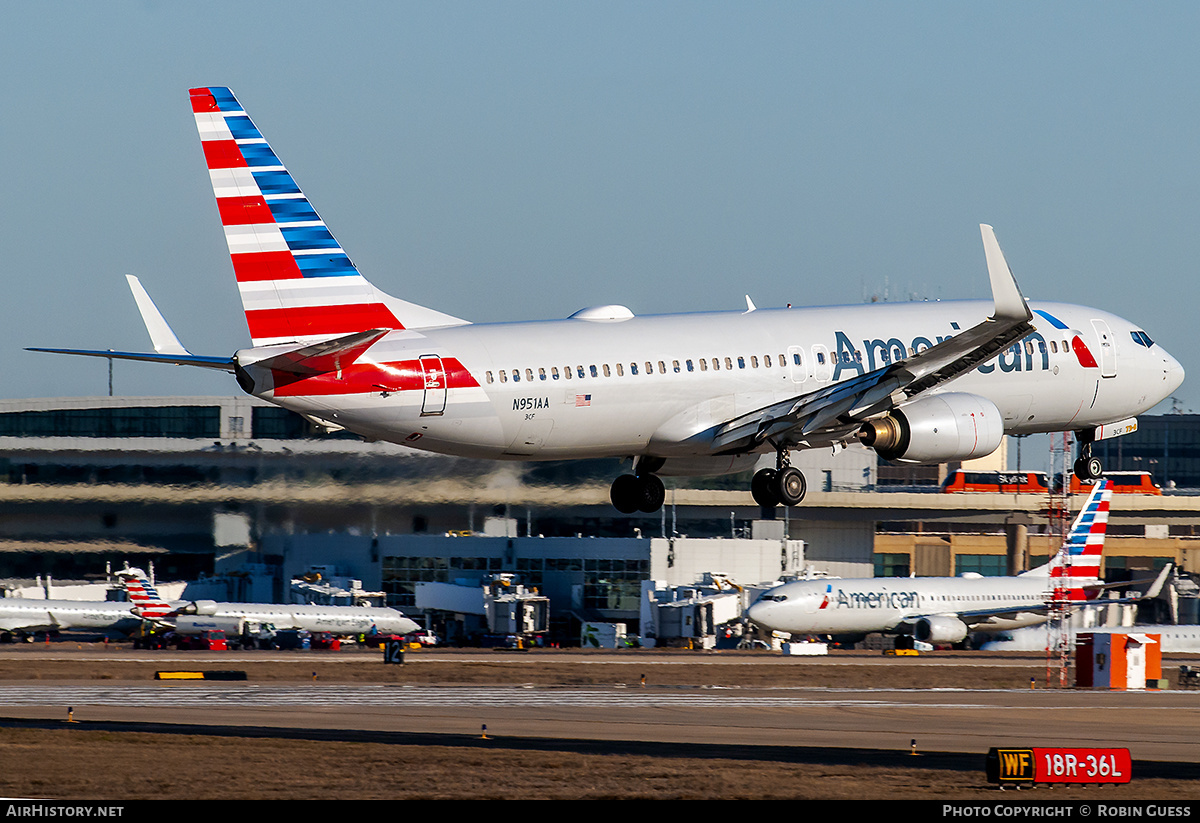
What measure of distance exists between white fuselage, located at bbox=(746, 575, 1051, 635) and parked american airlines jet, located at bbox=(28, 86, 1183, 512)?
107 ft

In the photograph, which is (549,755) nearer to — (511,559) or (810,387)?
(810,387)

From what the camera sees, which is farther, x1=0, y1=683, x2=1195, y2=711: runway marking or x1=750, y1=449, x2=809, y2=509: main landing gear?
x1=0, y1=683, x2=1195, y2=711: runway marking

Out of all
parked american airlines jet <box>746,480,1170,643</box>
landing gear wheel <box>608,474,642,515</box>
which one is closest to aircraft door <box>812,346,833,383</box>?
landing gear wheel <box>608,474,642,515</box>

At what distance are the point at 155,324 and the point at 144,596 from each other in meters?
43.8

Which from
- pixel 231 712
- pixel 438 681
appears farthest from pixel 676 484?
pixel 231 712

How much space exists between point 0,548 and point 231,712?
24599 millimetres

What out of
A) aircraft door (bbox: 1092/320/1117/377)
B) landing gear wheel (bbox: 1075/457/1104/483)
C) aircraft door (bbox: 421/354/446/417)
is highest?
aircraft door (bbox: 1092/320/1117/377)

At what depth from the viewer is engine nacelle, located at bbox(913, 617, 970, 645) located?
76.2 meters

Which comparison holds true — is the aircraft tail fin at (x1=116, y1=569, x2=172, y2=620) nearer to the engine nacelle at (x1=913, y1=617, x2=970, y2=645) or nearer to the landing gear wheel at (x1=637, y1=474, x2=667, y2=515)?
the engine nacelle at (x1=913, y1=617, x2=970, y2=645)

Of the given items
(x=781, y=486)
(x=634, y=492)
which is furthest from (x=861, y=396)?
(x=634, y=492)

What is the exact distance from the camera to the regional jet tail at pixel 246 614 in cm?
7525

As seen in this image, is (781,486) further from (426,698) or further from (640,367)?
(426,698)

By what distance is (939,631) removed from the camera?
251 ft

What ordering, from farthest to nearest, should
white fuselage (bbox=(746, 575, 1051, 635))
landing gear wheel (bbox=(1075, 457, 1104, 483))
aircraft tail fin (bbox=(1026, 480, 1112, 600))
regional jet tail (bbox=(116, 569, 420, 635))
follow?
regional jet tail (bbox=(116, 569, 420, 635)) < white fuselage (bbox=(746, 575, 1051, 635)) < aircraft tail fin (bbox=(1026, 480, 1112, 600)) < landing gear wheel (bbox=(1075, 457, 1104, 483))
